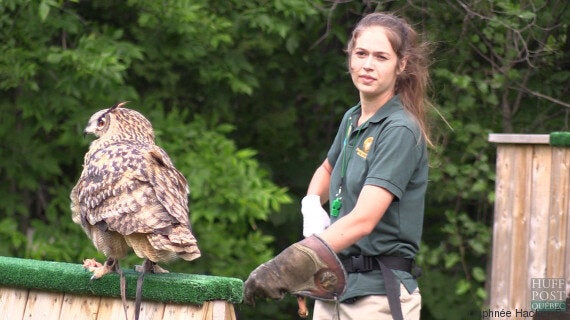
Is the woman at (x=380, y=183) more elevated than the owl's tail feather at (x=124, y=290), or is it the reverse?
the woman at (x=380, y=183)

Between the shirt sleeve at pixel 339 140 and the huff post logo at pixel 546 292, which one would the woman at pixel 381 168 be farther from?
the huff post logo at pixel 546 292

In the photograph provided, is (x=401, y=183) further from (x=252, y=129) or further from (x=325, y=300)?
(x=252, y=129)

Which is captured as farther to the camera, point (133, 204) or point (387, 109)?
point (133, 204)

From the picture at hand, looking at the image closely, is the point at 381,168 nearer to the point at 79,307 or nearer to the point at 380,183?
the point at 380,183

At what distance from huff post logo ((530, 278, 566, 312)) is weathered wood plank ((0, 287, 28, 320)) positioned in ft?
11.5

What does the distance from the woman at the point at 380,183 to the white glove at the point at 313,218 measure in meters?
0.14

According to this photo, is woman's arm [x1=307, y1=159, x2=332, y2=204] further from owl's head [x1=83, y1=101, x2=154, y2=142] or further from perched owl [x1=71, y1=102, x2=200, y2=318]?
owl's head [x1=83, y1=101, x2=154, y2=142]

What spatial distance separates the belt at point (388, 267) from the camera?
3386mm

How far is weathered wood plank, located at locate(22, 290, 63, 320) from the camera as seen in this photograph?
377cm

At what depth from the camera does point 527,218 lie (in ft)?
22.2

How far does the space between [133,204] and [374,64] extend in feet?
3.19

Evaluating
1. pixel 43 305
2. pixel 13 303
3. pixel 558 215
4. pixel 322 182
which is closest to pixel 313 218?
pixel 322 182

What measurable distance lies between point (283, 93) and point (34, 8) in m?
2.78

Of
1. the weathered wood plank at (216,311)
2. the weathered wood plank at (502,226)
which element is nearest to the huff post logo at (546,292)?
the weathered wood plank at (502,226)
